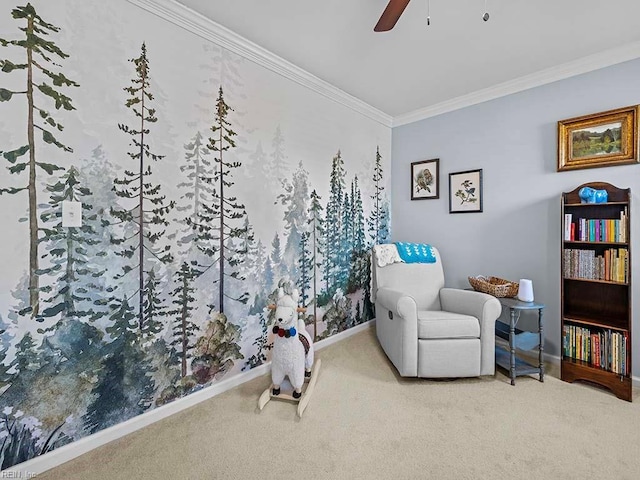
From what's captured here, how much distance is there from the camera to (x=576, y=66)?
7.97 feet

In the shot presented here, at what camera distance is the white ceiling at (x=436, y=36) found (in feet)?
6.05

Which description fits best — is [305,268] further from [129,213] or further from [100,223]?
[100,223]

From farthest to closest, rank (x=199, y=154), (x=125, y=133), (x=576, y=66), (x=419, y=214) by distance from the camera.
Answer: (x=419, y=214), (x=576, y=66), (x=199, y=154), (x=125, y=133)

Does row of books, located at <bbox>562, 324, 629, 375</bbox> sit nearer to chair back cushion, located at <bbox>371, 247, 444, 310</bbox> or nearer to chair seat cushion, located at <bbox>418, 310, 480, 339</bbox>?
chair seat cushion, located at <bbox>418, 310, 480, 339</bbox>

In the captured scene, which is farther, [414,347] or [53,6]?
[414,347]

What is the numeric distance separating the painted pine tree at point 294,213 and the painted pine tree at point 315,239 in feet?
0.30

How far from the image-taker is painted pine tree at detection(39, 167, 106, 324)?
4.74 feet

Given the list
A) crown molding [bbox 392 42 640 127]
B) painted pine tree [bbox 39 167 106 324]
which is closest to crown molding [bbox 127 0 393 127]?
crown molding [bbox 392 42 640 127]

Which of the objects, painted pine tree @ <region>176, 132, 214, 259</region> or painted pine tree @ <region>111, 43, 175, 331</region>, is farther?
painted pine tree @ <region>176, 132, 214, 259</region>

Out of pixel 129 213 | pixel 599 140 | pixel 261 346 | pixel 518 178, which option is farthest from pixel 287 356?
pixel 599 140

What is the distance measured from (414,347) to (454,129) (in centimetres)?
228

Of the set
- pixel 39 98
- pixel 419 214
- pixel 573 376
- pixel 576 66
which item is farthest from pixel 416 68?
pixel 573 376

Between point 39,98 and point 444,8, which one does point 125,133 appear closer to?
point 39,98

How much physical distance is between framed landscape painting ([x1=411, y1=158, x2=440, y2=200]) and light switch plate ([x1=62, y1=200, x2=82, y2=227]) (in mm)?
3062
